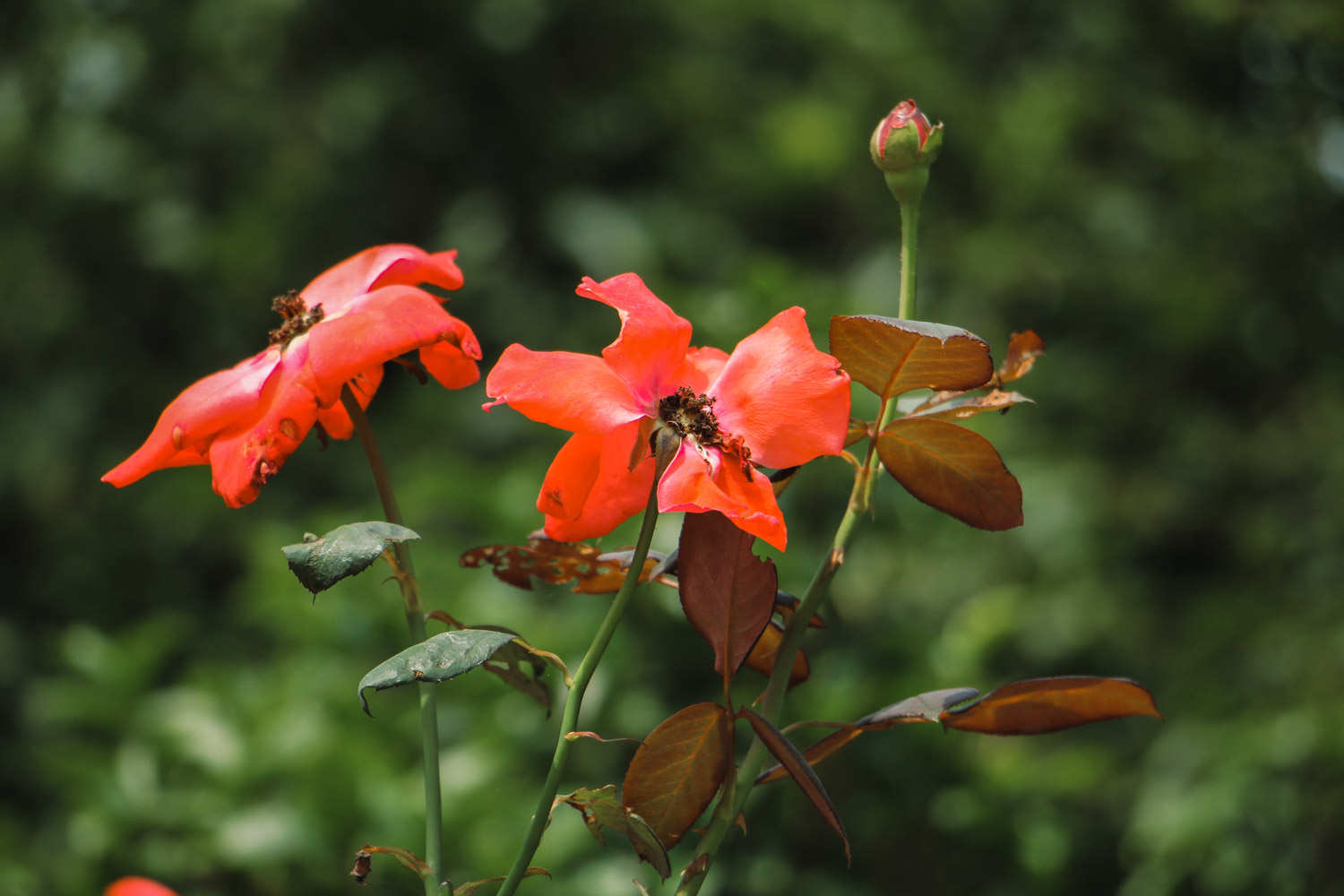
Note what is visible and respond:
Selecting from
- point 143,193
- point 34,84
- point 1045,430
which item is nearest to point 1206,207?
point 1045,430

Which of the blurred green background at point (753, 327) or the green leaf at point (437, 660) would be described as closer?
the green leaf at point (437, 660)

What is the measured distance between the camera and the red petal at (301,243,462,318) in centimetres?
36

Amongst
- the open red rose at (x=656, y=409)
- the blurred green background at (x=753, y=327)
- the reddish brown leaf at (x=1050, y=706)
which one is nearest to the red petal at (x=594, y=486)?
the open red rose at (x=656, y=409)

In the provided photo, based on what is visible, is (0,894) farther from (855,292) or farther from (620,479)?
(855,292)

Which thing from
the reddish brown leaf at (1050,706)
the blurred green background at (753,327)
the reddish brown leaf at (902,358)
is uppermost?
the reddish brown leaf at (902,358)

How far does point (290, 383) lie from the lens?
32cm

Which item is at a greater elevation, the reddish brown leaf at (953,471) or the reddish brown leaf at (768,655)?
the reddish brown leaf at (953,471)

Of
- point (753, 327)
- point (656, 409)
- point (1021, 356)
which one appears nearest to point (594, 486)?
point (656, 409)

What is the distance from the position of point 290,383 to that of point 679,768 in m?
0.14

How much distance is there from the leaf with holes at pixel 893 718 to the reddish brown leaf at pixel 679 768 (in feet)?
0.07

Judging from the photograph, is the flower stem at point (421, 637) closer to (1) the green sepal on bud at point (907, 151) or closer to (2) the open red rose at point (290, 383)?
(2) the open red rose at point (290, 383)

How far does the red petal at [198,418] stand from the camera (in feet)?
1.05

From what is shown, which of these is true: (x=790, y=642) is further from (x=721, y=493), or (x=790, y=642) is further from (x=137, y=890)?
(x=137, y=890)

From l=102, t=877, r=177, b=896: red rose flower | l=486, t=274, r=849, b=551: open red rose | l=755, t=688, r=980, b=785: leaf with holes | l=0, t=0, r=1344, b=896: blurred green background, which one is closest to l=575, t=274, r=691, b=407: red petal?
l=486, t=274, r=849, b=551: open red rose
